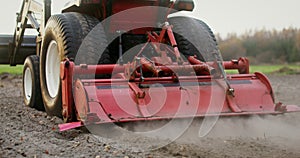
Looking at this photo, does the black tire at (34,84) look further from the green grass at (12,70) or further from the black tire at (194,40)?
the green grass at (12,70)

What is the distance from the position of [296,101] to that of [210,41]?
296 centimetres

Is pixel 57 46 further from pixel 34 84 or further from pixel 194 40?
pixel 194 40

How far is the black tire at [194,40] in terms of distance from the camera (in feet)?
20.4

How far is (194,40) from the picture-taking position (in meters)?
6.25

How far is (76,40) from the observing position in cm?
563

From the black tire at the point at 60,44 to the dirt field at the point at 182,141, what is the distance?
1.07ft

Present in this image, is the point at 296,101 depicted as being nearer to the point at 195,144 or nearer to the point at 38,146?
the point at 195,144

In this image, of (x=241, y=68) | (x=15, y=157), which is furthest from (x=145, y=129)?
(x=241, y=68)

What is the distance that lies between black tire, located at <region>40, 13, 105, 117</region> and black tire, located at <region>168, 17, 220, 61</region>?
1.07 m

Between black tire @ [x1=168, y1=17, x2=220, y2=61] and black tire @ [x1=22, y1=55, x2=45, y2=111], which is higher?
black tire @ [x1=168, y1=17, x2=220, y2=61]

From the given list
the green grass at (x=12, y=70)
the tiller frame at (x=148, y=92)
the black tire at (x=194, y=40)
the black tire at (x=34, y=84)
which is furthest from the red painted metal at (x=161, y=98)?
the green grass at (x=12, y=70)

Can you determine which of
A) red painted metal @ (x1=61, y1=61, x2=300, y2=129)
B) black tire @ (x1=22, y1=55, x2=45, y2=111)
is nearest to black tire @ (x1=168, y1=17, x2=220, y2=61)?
red painted metal @ (x1=61, y1=61, x2=300, y2=129)

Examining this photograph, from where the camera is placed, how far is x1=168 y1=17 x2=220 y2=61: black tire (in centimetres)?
620

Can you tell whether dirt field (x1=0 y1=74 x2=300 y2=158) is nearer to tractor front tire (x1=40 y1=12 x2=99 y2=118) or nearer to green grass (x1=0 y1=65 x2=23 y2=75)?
tractor front tire (x1=40 y1=12 x2=99 y2=118)
